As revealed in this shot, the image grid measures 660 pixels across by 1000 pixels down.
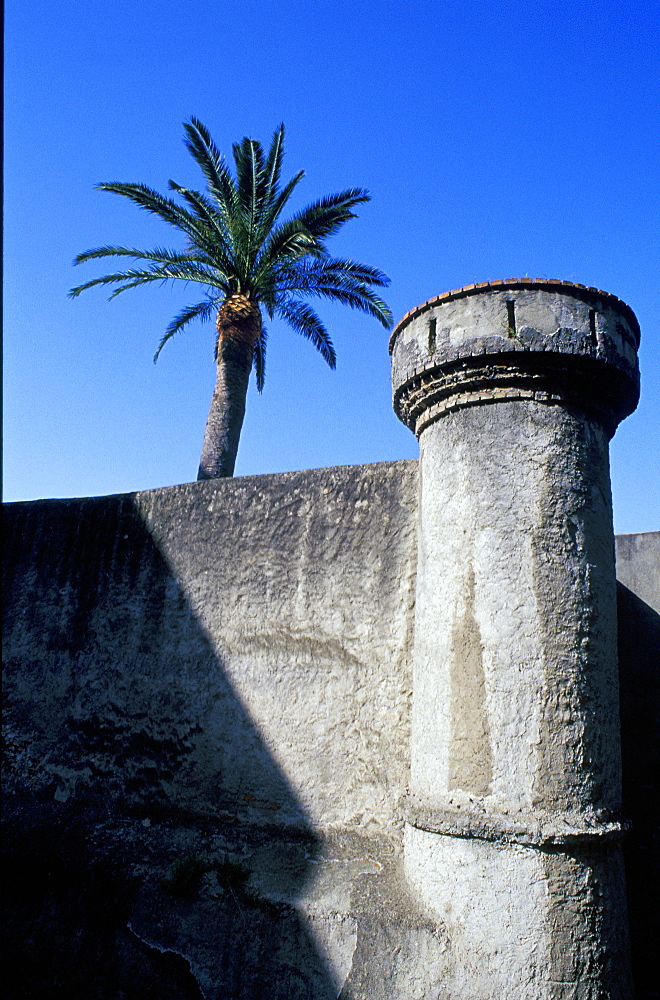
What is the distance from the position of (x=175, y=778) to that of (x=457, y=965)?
6.28ft

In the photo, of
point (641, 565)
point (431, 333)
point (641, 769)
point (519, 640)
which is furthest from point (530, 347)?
point (641, 769)

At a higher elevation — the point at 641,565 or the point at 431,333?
the point at 431,333

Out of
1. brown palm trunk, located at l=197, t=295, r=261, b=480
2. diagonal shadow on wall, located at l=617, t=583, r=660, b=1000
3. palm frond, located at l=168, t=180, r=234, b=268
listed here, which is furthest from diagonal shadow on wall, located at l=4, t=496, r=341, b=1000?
palm frond, located at l=168, t=180, r=234, b=268

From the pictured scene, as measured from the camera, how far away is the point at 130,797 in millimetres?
4316

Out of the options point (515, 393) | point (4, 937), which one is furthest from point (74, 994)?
point (515, 393)

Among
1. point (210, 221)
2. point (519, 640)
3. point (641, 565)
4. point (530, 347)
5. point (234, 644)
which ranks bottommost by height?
point (519, 640)

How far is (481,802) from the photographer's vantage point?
303 cm

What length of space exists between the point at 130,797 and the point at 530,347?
333cm

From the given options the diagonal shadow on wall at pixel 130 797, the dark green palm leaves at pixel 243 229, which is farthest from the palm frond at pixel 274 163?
the diagonal shadow on wall at pixel 130 797

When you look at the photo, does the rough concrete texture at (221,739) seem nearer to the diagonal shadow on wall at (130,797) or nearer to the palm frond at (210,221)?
the diagonal shadow on wall at (130,797)

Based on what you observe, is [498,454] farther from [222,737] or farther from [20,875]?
[20,875]

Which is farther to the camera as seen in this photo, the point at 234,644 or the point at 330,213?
the point at 330,213

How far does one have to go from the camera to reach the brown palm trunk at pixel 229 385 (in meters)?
10.8

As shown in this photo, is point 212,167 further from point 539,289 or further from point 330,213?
point 539,289
